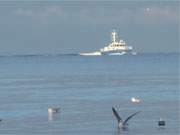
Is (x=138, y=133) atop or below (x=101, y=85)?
below

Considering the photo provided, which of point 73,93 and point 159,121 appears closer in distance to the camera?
point 159,121

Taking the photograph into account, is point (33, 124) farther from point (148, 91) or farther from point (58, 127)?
point (148, 91)

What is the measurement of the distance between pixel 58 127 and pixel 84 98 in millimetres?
16981

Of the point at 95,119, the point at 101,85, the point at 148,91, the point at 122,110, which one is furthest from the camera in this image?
the point at 101,85

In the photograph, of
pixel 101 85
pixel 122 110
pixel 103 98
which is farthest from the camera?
pixel 101 85

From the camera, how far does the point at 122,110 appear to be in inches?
1933

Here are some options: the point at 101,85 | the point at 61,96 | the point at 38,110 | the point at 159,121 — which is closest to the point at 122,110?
the point at 38,110

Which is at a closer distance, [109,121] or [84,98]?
[109,121]

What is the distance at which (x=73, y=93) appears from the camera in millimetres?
63562

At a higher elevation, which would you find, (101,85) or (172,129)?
(101,85)

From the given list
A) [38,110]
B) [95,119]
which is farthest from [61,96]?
[95,119]

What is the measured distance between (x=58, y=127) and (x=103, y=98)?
16.8 m

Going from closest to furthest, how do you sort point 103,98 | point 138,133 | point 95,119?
point 138,133
point 95,119
point 103,98

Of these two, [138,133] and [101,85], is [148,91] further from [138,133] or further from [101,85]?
[138,133]
